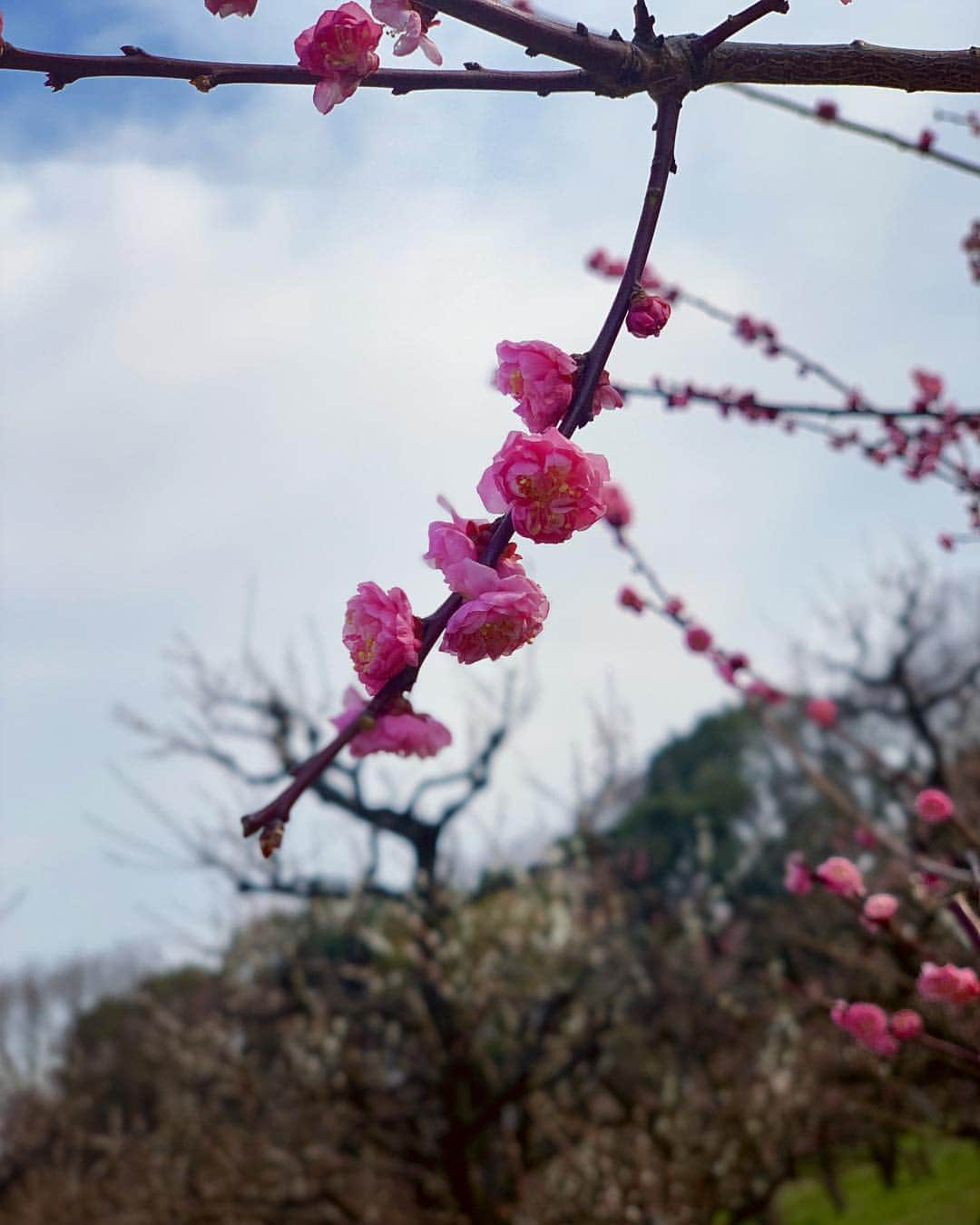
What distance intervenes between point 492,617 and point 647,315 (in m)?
0.33

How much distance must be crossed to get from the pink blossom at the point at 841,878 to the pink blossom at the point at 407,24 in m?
1.76

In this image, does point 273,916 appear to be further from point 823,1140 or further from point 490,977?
point 823,1140

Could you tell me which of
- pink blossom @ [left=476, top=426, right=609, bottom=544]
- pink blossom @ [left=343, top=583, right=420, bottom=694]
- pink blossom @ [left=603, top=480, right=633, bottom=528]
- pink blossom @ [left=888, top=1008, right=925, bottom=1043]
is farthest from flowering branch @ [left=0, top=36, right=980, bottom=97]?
pink blossom @ [left=603, top=480, right=633, bottom=528]

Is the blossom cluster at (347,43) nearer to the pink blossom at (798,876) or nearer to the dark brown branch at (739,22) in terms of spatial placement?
the dark brown branch at (739,22)

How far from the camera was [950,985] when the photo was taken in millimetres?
1928

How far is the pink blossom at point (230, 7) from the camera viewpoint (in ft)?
3.39

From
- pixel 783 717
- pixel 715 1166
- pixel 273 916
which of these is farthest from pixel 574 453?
pixel 783 717

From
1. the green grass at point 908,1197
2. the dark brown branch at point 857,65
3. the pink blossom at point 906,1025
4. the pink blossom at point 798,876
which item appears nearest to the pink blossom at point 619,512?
the pink blossom at point 798,876

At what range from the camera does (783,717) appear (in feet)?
66.9

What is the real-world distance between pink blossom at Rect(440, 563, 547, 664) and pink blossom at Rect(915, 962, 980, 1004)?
148 cm

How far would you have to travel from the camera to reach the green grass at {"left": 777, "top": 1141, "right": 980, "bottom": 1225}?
9.65m

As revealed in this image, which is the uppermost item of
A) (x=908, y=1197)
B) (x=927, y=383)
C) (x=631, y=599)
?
(x=927, y=383)

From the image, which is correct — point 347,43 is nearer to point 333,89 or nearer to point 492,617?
point 333,89

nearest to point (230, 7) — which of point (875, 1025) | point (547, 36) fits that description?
point (547, 36)
